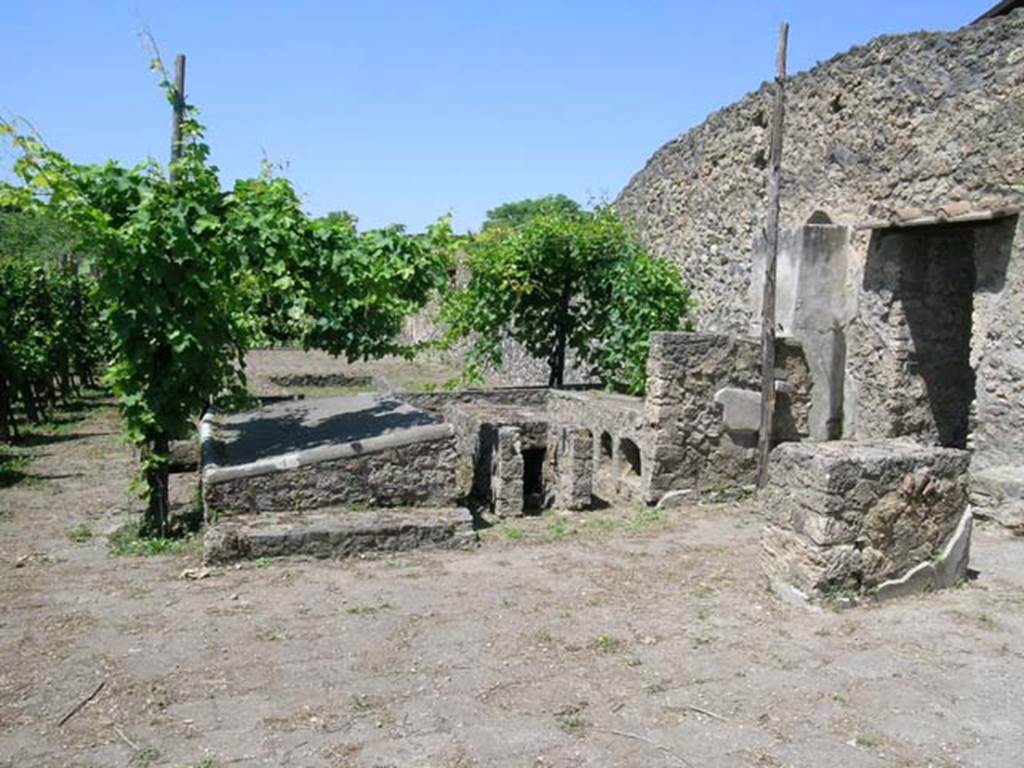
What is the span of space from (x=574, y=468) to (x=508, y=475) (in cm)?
66

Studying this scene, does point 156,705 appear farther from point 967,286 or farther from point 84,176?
point 967,286

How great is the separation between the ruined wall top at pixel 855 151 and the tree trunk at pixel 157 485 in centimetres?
719

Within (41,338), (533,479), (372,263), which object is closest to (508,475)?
(533,479)

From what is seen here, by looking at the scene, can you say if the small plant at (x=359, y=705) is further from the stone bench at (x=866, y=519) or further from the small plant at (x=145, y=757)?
the stone bench at (x=866, y=519)

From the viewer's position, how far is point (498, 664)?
4711 mm

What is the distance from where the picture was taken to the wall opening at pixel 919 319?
919cm

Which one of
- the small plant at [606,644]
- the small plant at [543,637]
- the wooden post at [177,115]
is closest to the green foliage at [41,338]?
the wooden post at [177,115]

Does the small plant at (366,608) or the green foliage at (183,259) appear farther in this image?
the green foliage at (183,259)

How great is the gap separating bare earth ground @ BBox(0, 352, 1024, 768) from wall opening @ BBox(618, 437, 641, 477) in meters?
2.41

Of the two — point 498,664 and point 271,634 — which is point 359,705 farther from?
point 271,634

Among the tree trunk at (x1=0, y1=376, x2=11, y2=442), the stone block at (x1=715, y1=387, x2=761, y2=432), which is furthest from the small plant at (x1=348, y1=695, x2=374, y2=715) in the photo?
the tree trunk at (x1=0, y1=376, x2=11, y2=442)

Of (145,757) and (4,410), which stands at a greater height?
(4,410)

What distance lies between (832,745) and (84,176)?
6551 mm

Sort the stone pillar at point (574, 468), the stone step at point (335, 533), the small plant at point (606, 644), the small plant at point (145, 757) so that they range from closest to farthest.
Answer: the small plant at point (145, 757)
the small plant at point (606, 644)
the stone step at point (335, 533)
the stone pillar at point (574, 468)
